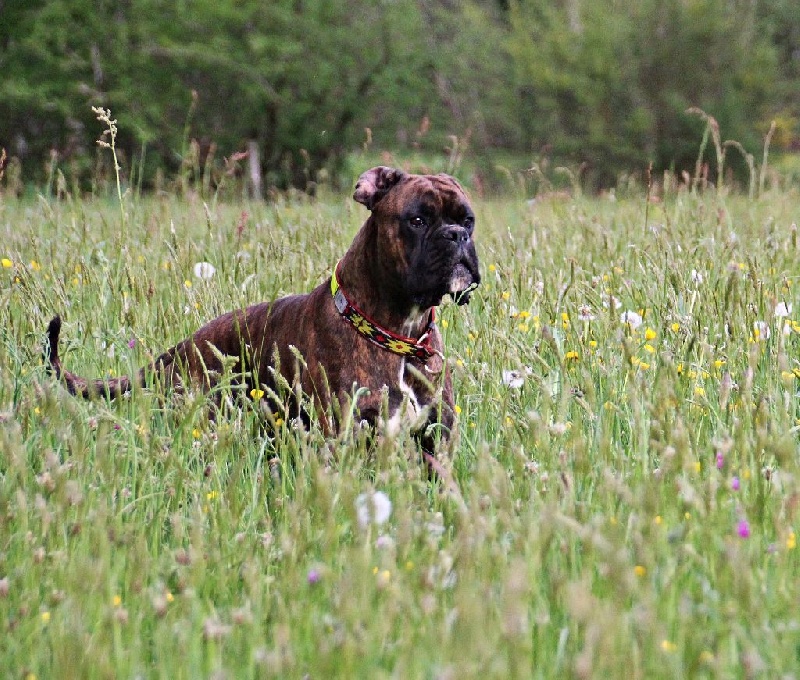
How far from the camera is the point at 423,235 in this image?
3742mm

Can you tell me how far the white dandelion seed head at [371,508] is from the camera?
1802 mm

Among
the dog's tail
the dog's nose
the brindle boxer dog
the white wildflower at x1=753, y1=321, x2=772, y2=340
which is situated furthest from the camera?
the dog's nose

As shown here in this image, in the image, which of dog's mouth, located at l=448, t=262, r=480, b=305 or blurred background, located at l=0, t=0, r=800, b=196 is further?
blurred background, located at l=0, t=0, r=800, b=196

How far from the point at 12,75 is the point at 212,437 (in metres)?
13.5

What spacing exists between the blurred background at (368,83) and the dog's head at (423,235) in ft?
33.8

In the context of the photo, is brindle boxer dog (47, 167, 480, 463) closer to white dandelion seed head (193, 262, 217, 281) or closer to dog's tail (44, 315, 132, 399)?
dog's tail (44, 315, 132, 399)

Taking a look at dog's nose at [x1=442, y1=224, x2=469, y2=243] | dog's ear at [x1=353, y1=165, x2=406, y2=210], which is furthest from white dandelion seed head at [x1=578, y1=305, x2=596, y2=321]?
dog's ear at [x1=353, y1=165, x2=406, y2=210]

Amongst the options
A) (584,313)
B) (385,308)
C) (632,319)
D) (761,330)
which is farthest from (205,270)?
(761,330)

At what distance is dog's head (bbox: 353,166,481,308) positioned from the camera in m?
3.62

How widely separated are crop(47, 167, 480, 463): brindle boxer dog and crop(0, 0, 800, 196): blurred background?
10378 mm

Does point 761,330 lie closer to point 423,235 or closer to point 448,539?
point 423,235

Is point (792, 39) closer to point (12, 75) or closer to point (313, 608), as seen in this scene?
point (12, 75)

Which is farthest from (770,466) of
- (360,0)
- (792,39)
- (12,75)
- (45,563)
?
(792,39)

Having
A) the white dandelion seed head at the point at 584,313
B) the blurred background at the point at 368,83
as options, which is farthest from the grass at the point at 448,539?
the blurred background at the point at 368,83
